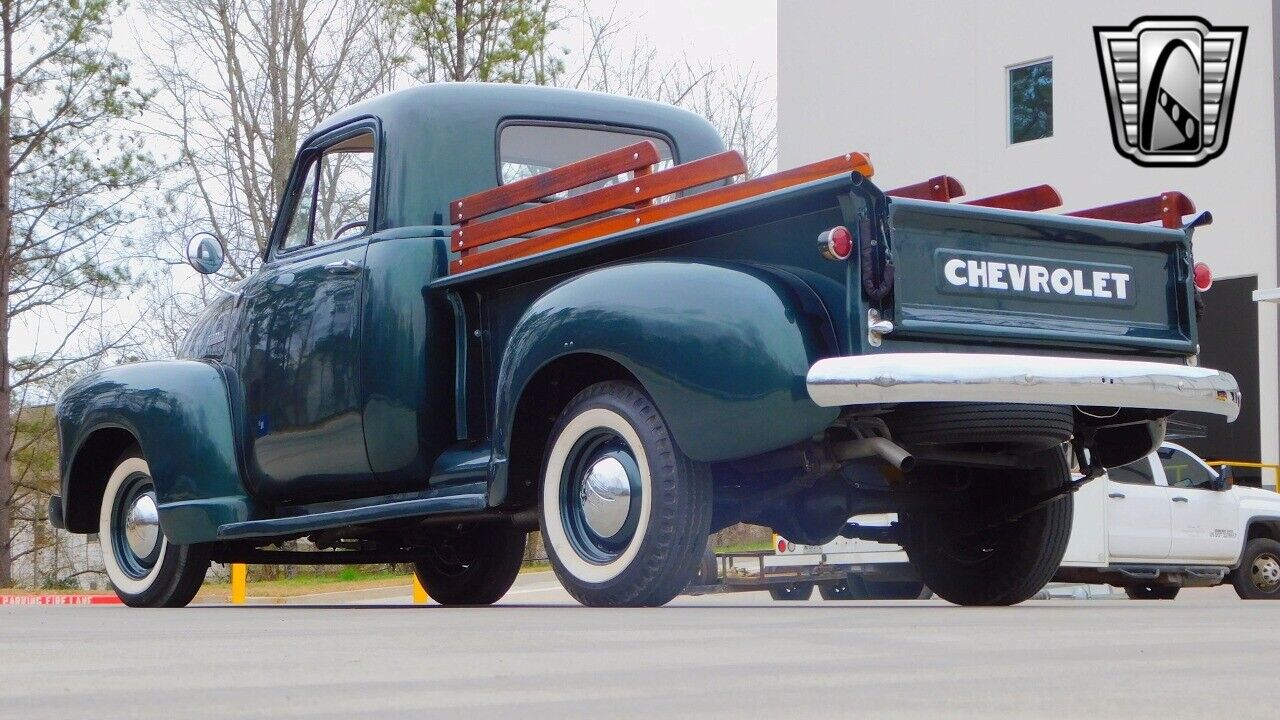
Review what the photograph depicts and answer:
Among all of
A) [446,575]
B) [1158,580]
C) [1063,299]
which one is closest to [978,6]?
[1158,580]

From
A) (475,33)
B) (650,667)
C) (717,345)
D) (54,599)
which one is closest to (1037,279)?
(717,345)

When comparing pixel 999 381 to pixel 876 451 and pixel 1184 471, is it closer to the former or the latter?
pixel 876 451

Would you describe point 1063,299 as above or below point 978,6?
below

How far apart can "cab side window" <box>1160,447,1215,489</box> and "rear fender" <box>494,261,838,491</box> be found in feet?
31.5

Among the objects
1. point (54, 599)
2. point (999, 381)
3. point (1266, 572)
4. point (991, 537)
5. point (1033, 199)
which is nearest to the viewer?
point (999, 381)

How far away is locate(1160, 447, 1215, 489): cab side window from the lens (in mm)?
14383

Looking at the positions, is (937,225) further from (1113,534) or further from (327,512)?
(1113,534)

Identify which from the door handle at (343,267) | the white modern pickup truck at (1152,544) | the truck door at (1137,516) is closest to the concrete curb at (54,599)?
the white modern pickup truck at (1152,544)

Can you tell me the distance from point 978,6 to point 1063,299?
1905 centimetres

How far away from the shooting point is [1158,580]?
1388 centimetres

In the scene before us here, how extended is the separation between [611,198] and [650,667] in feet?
9.82

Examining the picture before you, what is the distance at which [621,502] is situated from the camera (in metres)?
5.73

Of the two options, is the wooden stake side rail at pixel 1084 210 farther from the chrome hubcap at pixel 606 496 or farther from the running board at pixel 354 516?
the running board at pixel 354 516

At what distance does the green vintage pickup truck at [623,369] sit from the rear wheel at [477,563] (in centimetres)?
2
